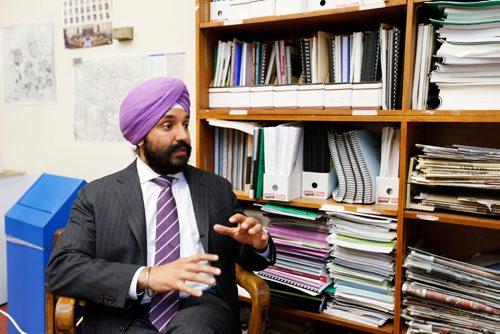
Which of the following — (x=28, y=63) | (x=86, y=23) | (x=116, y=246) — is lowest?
(x=116, y=246)

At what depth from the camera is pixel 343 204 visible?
5.81 ft

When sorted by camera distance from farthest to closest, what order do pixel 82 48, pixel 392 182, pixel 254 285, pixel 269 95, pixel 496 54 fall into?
pixel 82 48, pixel 269 95, pixel 392 182, pixel 254 285, pixel 496 54

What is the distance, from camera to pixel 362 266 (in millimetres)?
1737

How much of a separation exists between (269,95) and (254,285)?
81cm

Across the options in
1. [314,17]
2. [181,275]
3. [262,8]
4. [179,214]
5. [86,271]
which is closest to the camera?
[181,275]

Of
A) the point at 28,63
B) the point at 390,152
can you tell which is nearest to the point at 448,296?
the point at 390,152

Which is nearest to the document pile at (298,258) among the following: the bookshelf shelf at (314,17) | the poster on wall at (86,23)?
the bookshelf shelf at (314,17)

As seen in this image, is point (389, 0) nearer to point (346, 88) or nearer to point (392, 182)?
point (346, 88)

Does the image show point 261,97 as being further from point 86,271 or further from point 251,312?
point 86,271

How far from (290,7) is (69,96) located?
190 centimetres

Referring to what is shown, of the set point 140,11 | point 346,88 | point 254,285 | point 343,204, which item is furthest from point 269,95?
point 140,11

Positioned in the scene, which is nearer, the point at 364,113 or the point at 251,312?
the point at 251,312

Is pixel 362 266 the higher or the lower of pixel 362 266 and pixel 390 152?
the lower

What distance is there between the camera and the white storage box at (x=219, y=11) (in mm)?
1950
